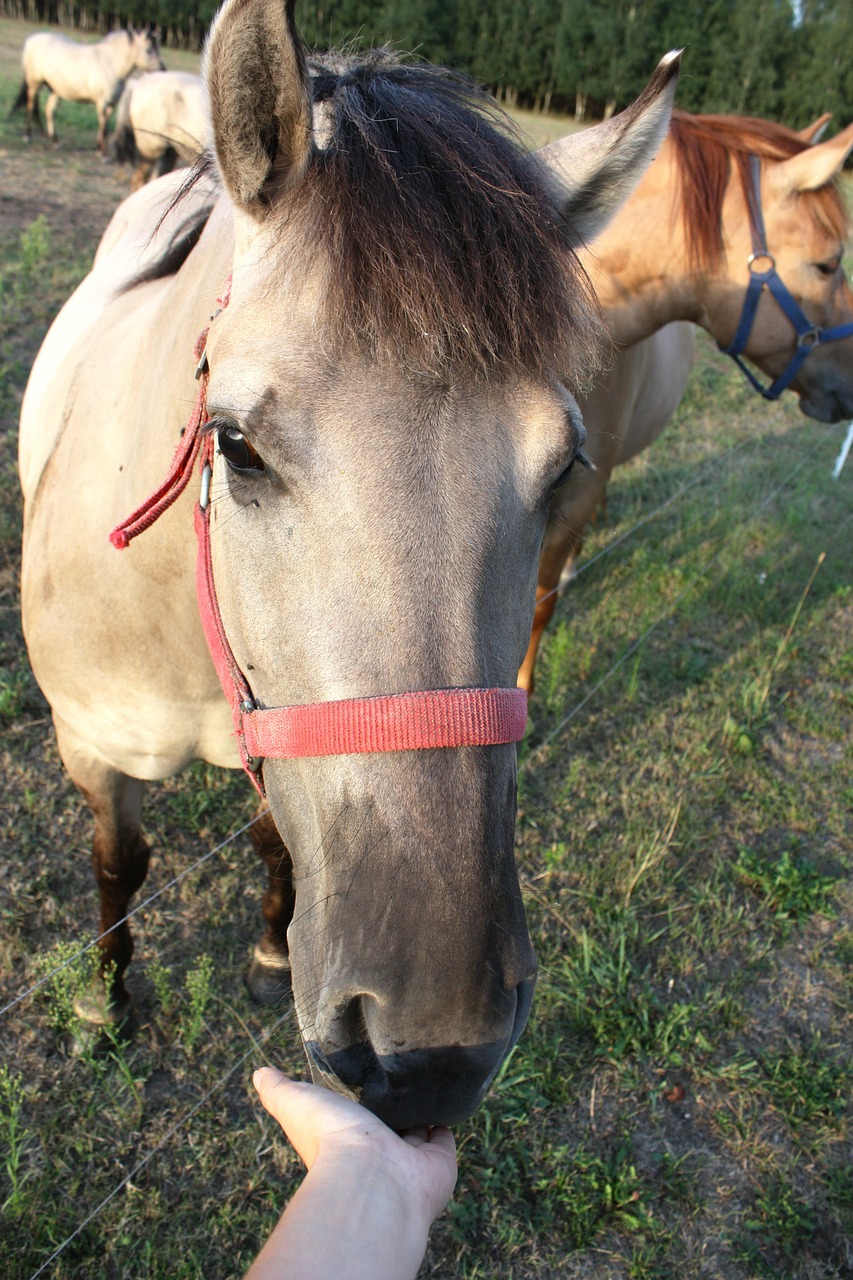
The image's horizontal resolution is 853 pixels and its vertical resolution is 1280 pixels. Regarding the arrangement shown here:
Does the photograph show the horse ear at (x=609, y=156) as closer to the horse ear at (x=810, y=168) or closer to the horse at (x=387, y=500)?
the horse at (x=387, y=500)

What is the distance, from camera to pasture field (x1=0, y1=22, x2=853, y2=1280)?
2.09 meters

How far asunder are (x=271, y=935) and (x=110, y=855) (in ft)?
2.02

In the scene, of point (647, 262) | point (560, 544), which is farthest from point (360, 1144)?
point (647, 262)

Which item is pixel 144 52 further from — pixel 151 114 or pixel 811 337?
pixel 811 337

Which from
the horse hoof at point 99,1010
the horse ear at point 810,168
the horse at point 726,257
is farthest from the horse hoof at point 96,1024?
the horse ear at point 810,168

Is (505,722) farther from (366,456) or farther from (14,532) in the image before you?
(14,532)

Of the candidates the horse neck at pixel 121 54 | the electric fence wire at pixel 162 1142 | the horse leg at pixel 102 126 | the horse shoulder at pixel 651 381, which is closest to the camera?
the electric fence wire at pixel 162 1142

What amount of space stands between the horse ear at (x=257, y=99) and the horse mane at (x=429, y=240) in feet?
0.13

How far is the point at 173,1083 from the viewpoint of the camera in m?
2.35

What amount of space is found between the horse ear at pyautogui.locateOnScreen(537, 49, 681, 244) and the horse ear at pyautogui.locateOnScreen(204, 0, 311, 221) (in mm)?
555

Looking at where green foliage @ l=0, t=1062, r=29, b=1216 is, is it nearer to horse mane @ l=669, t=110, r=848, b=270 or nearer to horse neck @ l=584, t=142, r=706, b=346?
horse neck @ l=584, t=142, r=706, b=346

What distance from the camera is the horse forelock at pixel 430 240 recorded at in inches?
45.7

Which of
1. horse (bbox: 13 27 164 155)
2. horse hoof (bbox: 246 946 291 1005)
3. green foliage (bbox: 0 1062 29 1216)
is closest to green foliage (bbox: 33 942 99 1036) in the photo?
green foliage (bbox: 0 1062 29 1216)

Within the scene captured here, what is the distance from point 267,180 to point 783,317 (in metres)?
3.08
